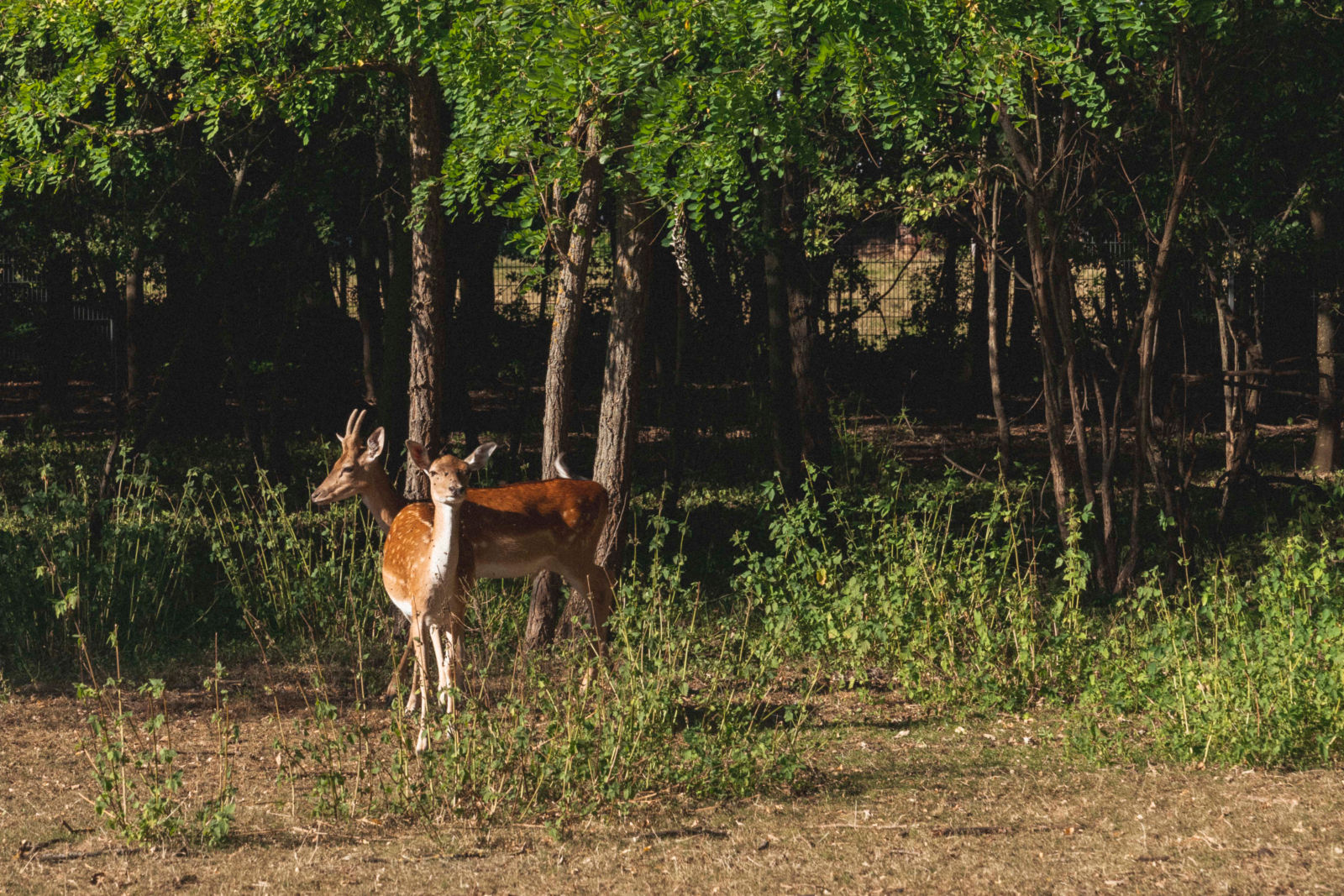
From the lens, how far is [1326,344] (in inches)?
583

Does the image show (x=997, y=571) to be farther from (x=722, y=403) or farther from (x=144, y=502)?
(x=722, y=403)

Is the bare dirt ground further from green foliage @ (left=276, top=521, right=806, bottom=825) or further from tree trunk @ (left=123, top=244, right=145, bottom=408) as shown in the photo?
tree trunk @ (left=123, top=244, right=145, bottom=408)

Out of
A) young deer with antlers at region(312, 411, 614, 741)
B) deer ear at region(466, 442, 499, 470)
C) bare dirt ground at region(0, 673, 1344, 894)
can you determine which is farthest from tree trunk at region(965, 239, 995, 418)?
bare dirt ground at region(0, 673, 1344, 894)

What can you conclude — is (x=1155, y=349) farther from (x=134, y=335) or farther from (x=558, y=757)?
(x=134, y=335)

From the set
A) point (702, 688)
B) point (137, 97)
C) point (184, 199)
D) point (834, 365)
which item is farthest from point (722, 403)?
point (702, 688)

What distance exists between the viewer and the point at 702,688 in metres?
7.70

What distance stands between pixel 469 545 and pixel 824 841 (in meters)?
2.46

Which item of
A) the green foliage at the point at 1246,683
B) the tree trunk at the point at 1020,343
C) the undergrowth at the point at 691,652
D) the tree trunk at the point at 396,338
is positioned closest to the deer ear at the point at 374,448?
the undergrowth at the point at 691,652

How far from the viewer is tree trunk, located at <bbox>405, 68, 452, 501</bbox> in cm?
912

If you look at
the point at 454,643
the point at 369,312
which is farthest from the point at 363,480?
the point at 369,312

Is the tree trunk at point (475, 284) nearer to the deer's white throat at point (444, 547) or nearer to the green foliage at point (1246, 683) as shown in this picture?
the deer's white throat at point (444, 547)

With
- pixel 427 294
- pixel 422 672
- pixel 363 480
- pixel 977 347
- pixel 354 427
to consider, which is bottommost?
pixel 422 672

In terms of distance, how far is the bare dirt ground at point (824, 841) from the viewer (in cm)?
500

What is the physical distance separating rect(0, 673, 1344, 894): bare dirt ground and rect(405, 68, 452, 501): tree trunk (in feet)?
9.72
